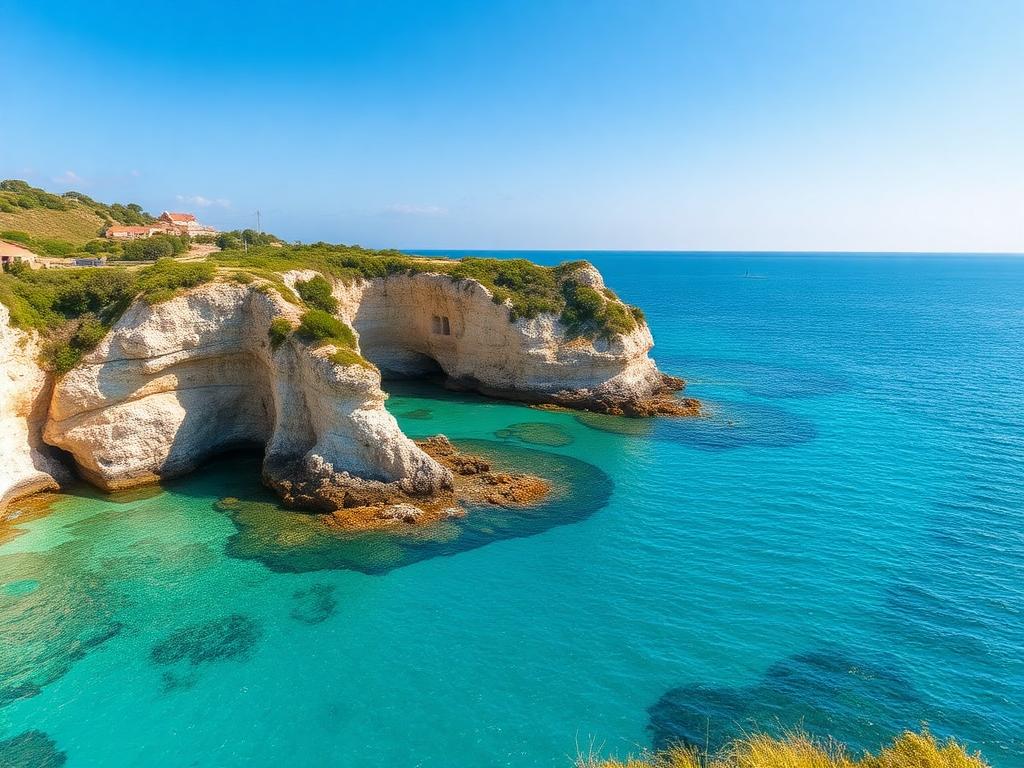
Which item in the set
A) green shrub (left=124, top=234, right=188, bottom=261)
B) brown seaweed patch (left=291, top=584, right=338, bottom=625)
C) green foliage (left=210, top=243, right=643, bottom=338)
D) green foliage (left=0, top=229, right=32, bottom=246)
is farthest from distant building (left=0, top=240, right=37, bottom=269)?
brown seaweed patch (left=291, top=584, right=338, bottom=625)

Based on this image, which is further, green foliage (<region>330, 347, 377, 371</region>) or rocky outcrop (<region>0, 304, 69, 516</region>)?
green foliage (<region>330, 347, 377, 371</region>)

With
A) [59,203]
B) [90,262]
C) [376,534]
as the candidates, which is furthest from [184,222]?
[376,534]

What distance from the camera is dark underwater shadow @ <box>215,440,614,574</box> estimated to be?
2233cm

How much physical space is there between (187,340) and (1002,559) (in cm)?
3789

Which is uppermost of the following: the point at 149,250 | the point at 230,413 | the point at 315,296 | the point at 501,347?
the point at 149,250

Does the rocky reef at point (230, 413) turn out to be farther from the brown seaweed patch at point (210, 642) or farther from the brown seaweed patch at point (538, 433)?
the brown seaweed patch at point (210, 642)

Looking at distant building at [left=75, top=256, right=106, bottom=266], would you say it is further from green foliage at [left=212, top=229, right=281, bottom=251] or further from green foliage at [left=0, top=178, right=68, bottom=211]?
green foliage at [left=0, top=178, right=68, bottom=211]

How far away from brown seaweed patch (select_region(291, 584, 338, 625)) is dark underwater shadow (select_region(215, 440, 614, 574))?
146 cm

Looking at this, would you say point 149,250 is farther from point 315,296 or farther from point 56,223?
point 56,223

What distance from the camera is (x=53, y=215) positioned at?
66938 mm

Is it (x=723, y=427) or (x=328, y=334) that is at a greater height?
(x=328, y=334)

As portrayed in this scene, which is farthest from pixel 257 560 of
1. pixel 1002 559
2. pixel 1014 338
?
pixel 1014 338

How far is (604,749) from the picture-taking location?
1386 centimetres

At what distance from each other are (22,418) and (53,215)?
55.2 metres
